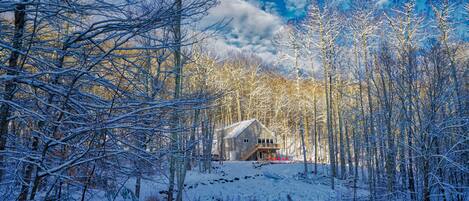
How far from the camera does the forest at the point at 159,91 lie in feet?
7.02

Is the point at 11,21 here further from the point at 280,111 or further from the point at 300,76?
the point at 280,111

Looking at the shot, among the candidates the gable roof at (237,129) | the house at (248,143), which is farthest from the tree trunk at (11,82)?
the house at (248,143)

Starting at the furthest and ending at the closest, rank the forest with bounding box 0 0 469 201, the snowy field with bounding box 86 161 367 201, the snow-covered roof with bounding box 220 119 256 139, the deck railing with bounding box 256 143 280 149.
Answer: the deck railing with bounding box 256 143 280 149, the snow-covered roof with bounding box 220 119 256 139, the snowy field with bounding box 86 161 367 201, the forest with bounding box 0 0 469 201

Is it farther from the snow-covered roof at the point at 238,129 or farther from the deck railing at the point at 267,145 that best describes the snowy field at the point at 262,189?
the deck railing at the point at 267,145

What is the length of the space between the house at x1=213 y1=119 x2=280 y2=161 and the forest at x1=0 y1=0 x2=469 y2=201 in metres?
13.3

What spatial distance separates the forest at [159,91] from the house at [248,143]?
43.8 ft

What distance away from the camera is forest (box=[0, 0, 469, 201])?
2.14 m

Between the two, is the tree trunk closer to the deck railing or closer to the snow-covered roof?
the snow-covered roof

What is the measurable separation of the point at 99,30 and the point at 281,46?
1970cm

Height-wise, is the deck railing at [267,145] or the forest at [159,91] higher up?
the forest at [159,91]

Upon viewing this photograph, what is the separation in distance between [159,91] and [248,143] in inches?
1199

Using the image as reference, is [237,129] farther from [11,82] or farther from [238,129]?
[11,82]

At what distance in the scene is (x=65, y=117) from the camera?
230 cm

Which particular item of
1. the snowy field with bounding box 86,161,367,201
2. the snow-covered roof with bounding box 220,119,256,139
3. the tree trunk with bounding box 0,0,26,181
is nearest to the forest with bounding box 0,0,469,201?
the tree trunk with bounding box 0,0,26,181
